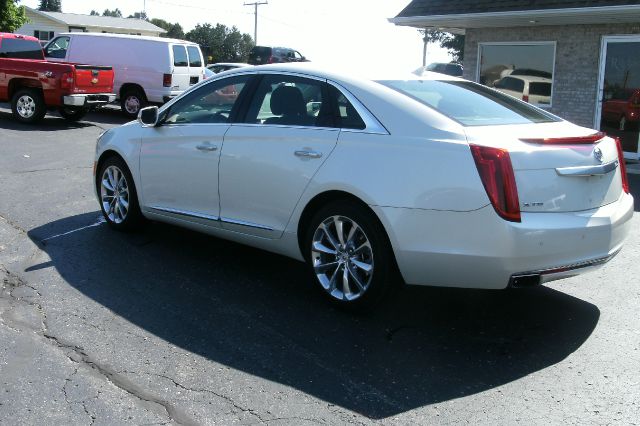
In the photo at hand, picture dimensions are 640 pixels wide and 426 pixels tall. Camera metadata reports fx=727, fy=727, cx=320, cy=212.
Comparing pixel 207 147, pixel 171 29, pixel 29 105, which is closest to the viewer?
pixel 207 147

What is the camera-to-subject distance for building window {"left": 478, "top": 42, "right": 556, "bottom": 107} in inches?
596

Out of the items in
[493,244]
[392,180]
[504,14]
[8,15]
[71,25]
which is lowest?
[493,244]

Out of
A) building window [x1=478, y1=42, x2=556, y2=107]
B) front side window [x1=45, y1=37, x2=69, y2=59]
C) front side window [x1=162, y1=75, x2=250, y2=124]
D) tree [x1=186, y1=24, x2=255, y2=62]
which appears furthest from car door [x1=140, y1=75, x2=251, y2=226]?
tree [x1=186, y1=24, x2=255, y2=62]

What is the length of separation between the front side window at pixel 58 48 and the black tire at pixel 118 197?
13.8 meters

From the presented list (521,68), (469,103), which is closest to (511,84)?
(521,68)

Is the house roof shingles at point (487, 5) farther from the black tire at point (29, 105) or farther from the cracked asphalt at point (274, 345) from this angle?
the black tire at point (29, 105)

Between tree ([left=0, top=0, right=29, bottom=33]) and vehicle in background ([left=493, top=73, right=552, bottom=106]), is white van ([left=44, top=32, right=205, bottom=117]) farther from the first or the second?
tree ([left=0, top=0, right=29, bottom=33])

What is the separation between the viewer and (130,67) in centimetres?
1880

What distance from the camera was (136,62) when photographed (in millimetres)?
18812

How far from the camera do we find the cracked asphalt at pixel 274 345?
3.72 meters

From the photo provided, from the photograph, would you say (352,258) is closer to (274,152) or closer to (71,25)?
(274,152)

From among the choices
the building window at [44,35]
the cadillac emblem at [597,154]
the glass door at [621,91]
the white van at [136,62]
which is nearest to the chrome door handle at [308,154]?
the cadillac emblem at [597,154]

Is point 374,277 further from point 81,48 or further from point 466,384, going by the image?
point 81,48

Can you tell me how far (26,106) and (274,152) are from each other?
1250 cm
